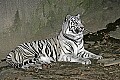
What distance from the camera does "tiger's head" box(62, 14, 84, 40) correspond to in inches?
216

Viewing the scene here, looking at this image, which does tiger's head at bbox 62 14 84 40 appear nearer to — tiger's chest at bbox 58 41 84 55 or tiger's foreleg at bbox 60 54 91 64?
tiger's chest at bbox 58 41 84 55

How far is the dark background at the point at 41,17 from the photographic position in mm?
5660

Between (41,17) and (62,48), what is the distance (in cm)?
102

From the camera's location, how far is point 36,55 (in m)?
5.49

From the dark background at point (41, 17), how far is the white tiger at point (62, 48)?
331 millimetres

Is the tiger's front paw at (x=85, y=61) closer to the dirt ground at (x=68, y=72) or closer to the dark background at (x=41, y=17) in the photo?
the dirt ground at (x=68, y=72)

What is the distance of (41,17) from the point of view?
6320mm

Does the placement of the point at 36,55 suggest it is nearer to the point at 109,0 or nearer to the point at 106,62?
the point at 106,62

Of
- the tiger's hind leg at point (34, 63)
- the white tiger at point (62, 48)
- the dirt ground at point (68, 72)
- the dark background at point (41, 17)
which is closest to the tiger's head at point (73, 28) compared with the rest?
the white tiger at point (62, 48)

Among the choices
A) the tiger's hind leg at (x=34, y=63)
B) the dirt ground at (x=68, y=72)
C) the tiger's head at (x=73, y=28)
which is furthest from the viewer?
the tiger's head at (x=73, y=28)

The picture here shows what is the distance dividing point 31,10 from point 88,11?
172 centimetres

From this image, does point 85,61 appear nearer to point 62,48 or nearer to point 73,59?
point 73,59

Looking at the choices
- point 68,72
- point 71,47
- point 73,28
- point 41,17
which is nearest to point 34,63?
point 68,72

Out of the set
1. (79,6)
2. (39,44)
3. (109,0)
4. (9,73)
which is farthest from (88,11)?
(9,73)
